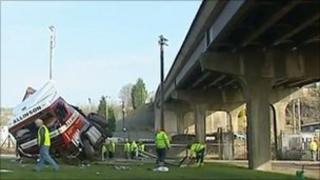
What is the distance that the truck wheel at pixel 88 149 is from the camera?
110ft

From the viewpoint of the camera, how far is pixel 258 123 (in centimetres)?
3606

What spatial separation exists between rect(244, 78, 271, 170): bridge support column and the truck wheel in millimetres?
8167

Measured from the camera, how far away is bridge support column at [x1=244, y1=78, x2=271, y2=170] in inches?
1397

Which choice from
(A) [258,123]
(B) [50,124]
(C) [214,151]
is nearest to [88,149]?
(B) [50,124]

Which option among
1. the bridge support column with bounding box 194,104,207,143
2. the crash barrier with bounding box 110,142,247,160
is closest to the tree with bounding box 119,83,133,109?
the bridge support column with bounding box 194,104,207,143

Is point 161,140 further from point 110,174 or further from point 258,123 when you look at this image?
point 258,123

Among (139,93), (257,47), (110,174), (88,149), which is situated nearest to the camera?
(110,174)

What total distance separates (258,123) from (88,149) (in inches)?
360

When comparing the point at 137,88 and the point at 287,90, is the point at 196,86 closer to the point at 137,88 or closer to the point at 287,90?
the point at 287,90

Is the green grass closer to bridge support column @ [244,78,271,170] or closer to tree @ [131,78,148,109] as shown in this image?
bridge support column @ [244,78,271,170]

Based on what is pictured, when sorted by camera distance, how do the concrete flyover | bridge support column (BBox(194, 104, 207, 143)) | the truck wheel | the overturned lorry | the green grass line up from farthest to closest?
bridge support column (BBox(194, 104, 207, 143))
the truck wheel
the overturned lorry
the concrete flyover
the green grass

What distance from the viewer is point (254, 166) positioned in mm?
35062

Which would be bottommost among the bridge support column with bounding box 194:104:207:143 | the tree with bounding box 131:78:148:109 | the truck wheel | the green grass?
the green grass

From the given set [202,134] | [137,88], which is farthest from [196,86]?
[137,88]
